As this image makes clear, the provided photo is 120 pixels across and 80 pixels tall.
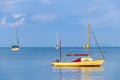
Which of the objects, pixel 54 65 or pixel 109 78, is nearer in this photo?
pixel 109 78

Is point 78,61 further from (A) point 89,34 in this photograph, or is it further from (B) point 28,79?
(B) point 28,79

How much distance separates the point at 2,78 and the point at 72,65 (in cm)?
1909

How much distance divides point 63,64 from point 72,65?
4.88 feet

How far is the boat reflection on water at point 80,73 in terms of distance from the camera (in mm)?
59325

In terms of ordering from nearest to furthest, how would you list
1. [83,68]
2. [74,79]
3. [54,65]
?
[74,79]
[83,68]
[54,65]

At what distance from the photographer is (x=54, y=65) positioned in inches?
3147

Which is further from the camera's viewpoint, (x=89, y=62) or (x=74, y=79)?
(x=89, y=62)

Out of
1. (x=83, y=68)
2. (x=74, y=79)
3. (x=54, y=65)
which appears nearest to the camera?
(x=74, y=79)

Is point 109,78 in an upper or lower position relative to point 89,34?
lower

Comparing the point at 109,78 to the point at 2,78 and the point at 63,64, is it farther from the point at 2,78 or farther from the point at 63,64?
the point at 63,64

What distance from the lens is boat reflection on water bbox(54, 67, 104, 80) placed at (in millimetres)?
59325

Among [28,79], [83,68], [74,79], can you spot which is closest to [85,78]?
[74,79]

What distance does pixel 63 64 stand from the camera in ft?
252

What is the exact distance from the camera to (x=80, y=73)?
66.6 metres
